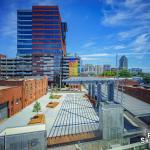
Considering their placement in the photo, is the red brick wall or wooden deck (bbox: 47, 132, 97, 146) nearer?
wooden deck (bbox: 47, 132, 97, 146)

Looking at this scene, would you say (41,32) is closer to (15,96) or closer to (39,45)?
(39,45)

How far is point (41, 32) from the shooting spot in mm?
76438

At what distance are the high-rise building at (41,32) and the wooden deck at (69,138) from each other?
203 ft

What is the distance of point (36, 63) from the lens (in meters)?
77.7

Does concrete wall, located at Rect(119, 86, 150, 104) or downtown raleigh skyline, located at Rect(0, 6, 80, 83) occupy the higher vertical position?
downtown raleigh skyline, located at Rect(0, 6, 80, 83)

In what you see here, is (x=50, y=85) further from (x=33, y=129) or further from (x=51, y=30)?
(x=33, y=129)

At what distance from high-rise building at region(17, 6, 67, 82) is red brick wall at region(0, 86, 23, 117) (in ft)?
158

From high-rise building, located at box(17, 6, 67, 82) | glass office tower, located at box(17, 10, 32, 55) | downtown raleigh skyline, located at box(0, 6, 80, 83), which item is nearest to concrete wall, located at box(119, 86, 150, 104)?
downtown raleigh skyline, located at box(0, 6, 80, 83)

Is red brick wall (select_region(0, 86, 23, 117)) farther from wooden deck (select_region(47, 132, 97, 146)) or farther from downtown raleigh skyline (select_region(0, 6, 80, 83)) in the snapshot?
downtown raleigh skyline (select_region(0, 6, 80, 83))

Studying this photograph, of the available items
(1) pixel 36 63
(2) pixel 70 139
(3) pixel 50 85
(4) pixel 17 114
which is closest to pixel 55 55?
(1) pixel 36 63

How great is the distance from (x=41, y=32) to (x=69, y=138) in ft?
220

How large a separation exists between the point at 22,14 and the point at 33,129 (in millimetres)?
76440

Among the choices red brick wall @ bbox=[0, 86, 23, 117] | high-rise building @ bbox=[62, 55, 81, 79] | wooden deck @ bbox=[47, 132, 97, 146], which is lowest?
wooden deck @ bbox=[47, 132, 97, 146]

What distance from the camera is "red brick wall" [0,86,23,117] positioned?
78.4ft
